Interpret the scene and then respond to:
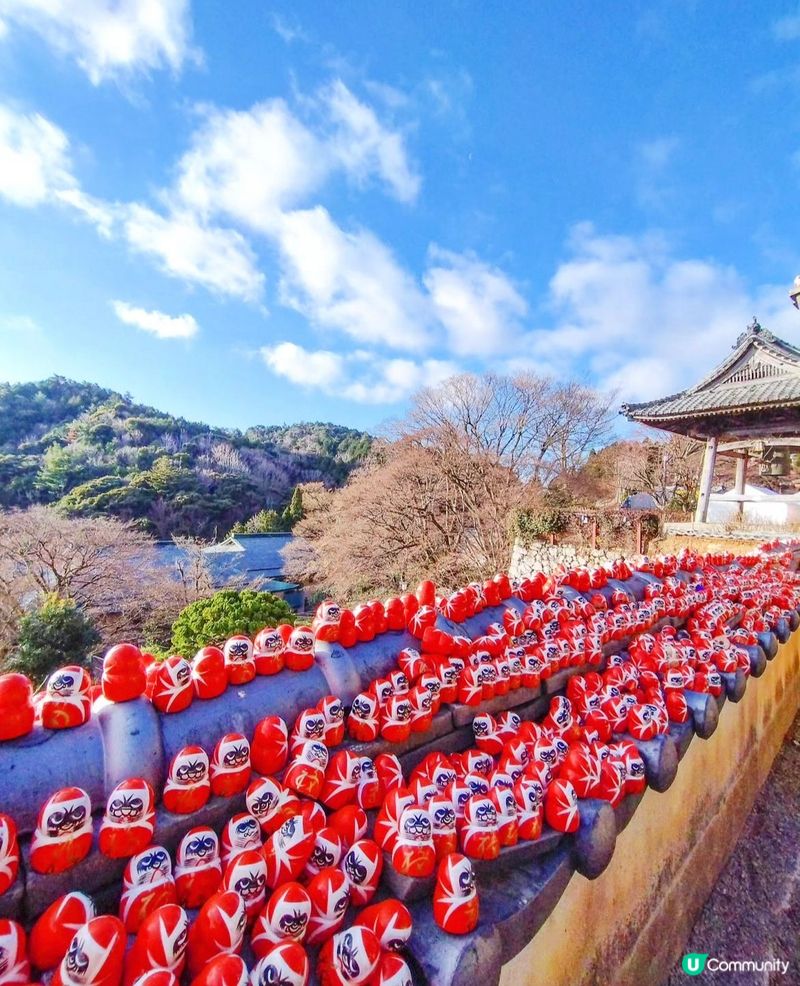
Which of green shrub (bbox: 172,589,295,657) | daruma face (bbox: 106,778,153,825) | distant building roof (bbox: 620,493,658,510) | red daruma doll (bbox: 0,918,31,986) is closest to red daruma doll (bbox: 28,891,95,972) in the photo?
red daruma doll (bbox: 0,918,31,986)

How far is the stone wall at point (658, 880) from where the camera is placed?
1.48m

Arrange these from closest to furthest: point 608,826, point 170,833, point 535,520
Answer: point 170,833 → point 608,826 → point 535,520

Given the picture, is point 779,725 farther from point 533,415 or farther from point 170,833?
point 533,415

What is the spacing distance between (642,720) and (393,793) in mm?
1196

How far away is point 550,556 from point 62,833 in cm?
1359

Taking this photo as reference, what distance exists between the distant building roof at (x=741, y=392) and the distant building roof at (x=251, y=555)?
1635 centimetres

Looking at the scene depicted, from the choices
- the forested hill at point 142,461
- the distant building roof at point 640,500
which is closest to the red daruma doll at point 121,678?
the distant building roof at point 640,500

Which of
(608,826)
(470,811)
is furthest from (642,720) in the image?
(470,811)

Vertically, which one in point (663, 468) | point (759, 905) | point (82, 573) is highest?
point (663, 468)

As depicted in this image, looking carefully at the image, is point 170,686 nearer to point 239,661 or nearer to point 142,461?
point 239,661

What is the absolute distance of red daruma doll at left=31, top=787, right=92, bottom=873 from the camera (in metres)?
0.89

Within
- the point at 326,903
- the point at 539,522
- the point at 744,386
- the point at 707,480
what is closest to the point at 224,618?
the point at 326,903

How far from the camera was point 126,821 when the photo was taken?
96cm

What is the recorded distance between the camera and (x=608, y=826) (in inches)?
54.3
